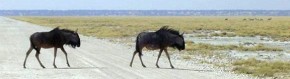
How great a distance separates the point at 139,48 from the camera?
Answer: 20812 mm

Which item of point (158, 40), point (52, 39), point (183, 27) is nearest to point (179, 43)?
point (158, 40)

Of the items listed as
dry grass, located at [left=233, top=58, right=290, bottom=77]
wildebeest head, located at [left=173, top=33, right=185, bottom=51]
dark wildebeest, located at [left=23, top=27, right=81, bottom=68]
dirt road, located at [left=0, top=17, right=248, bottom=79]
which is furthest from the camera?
wildebeest head, located at [left=173, top=33, right=185, bottom=51]

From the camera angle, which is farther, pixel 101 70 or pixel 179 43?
pixel 179 43

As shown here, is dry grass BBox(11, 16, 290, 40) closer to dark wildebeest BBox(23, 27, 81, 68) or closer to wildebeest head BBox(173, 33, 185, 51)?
wildebeest head BBox(173, 33, 185, 51)

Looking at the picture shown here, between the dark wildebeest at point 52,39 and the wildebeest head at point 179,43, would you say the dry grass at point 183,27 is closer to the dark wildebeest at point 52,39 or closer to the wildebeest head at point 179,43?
the wildebeest head at point 179,43

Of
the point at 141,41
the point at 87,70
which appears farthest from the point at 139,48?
the point at 87,70

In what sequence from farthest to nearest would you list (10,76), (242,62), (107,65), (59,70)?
(242,62)
(107,65)
(59,70)
(10,76)

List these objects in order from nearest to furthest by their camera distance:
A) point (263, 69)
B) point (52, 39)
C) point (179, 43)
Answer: point (263, 69)
point (52, 39)
point (179, 43)

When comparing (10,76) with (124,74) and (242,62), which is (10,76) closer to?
(124,74)

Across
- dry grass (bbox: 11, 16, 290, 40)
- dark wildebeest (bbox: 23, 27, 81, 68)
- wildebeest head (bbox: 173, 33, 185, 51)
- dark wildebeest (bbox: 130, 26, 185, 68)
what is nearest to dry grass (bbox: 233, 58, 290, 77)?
wildebeest head (bbox: 173, 33, 185, 51)

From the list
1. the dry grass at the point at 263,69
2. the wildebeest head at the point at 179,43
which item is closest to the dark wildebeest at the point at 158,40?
the wildebeest head at the point at 179,43

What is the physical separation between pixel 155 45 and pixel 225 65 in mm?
3346

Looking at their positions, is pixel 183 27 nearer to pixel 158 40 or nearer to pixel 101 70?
pixel 158 40

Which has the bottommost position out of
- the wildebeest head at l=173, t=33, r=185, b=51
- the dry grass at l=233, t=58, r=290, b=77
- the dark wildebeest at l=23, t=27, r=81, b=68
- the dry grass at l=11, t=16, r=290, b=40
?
the dry grass at l=11, t=16, r=290, b=40
